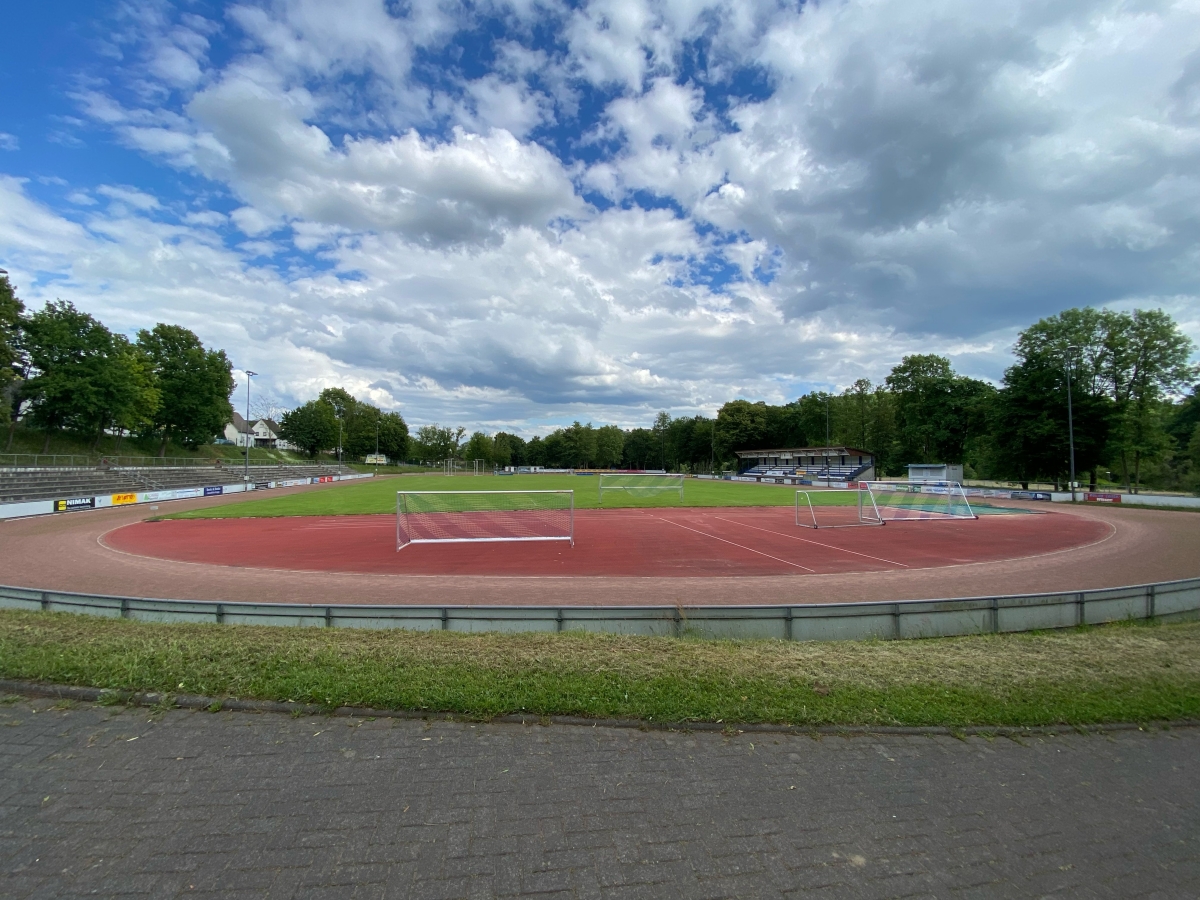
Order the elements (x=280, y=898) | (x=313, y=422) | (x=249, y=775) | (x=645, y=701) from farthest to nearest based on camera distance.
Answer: (x=313, y=422), (x=645, y=701), (x=249, y=775), (x=280, y=898)

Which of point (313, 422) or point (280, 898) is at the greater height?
point (313, 422)

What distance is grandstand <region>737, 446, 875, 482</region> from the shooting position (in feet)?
234

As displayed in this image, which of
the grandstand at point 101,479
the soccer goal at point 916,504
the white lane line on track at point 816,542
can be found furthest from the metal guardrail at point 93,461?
the soccer goal at point 916,504

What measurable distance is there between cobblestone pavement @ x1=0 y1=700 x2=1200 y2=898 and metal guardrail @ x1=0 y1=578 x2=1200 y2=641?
2.88m

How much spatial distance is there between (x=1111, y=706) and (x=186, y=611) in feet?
35.1

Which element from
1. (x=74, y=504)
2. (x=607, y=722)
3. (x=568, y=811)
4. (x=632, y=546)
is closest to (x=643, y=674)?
(x=607, y=722)

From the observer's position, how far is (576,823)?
3.35 m

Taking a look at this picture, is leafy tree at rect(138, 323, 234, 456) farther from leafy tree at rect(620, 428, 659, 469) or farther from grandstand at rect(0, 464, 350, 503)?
leafy tree at rect(620, 428, 659, 469)

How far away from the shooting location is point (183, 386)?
7025 cm

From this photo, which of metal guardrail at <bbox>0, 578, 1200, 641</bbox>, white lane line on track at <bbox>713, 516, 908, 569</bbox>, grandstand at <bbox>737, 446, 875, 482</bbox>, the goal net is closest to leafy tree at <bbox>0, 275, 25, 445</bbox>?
the goal net

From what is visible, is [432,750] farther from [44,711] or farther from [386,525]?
[386,525]

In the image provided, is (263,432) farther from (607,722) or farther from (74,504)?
(607,722)

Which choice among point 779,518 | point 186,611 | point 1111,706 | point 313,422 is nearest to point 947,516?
point 779,518

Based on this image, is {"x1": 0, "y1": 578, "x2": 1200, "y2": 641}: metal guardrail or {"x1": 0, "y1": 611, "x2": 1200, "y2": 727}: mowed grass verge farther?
{"x1": 0, "y1": 578, "x2": 1200, "y2": 641}: metal guardrail
